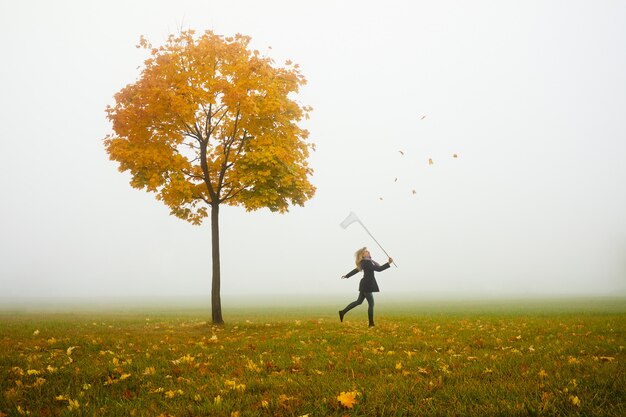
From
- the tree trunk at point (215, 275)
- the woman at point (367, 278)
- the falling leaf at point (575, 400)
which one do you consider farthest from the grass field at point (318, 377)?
the tree trunk at point (215, 275)

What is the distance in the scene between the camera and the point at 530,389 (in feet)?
16.4

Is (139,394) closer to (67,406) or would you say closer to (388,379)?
(67,406)

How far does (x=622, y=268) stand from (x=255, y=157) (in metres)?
93.7

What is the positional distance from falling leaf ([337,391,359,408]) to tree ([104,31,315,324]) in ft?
34.5

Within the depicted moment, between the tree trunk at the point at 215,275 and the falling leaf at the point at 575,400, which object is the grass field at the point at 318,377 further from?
the tree trunk at the point at 215,275

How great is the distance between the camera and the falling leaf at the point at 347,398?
462 cm

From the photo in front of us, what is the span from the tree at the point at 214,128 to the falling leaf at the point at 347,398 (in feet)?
34.5

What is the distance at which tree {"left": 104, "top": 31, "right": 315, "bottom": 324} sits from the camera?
14609mm

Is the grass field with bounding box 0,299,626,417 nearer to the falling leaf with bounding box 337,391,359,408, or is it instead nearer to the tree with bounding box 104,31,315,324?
the falling leaf with bounding box 337,391,359,408

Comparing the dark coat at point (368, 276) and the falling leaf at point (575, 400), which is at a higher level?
the dark coat at point (368, 276)

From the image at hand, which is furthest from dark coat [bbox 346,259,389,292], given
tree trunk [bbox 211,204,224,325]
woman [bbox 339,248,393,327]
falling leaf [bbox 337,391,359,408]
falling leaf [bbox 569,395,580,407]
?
falling leaf [bbox 569,395,580,407]

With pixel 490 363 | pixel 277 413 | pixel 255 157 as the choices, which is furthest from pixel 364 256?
pixel 277 413

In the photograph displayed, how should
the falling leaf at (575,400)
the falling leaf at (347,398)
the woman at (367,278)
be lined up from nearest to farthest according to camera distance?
1. the falling leaf at (575,400)
2. the falling leaf at (347,398)
3. the woman at (367,278)

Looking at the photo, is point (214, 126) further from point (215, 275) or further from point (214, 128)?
point (215, 275)
